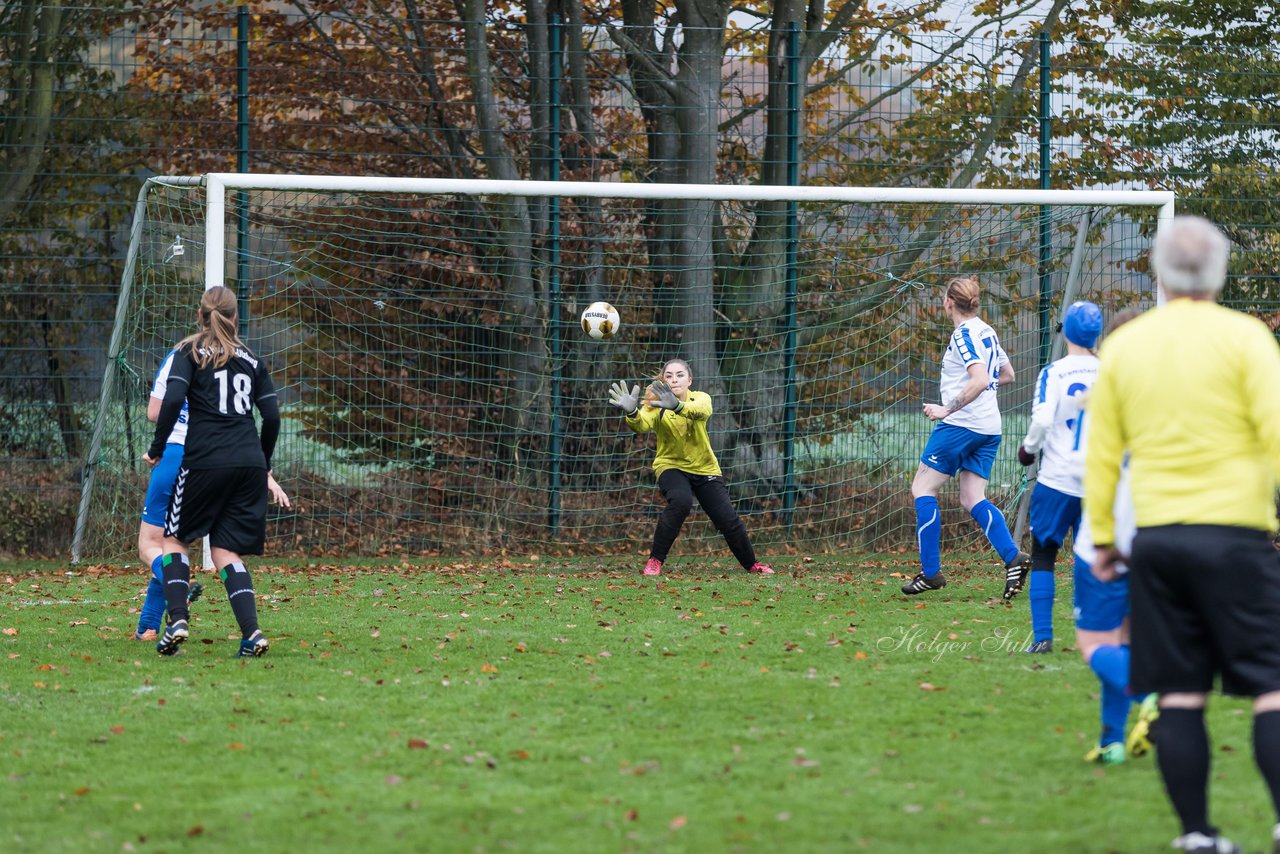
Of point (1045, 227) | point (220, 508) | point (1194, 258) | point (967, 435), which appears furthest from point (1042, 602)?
point (1045, 227)

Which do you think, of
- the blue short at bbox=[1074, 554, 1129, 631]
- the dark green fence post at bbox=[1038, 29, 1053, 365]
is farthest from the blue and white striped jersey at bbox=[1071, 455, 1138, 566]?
the dark green fence post at bbox=[1038, 29, 1053, 365]

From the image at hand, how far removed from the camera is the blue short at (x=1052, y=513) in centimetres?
609

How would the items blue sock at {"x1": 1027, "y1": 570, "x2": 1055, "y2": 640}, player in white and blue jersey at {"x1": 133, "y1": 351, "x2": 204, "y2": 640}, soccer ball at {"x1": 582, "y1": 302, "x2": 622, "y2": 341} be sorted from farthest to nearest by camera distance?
soccer ball at {"x1": 582, "y1": 302, "x2": 622, "y2": 341} → player in white and blue jersey at {"x1": 133, "y1": 351, "x2": 204, "y2": 640} → blue sock at {"x1": 1027, "y1": 570, "x2": 1055, "y2": 640}

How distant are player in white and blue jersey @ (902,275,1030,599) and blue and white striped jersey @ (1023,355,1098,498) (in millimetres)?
2105

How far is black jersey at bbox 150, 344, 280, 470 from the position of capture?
6.79 meters

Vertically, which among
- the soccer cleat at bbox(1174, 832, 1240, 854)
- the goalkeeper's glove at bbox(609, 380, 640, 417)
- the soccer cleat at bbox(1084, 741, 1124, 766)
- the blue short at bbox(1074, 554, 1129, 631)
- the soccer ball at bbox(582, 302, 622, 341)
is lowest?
the soccer cleat at bbox(1084, 741, 1124, 766)

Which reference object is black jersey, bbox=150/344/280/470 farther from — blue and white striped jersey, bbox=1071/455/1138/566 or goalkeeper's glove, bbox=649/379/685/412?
blue and white striped jersey, bbox=1071/455/1138/566

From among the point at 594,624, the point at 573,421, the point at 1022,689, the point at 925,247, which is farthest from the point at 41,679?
the point at 925,247

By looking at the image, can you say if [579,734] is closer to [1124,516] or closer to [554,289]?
[1124,516]

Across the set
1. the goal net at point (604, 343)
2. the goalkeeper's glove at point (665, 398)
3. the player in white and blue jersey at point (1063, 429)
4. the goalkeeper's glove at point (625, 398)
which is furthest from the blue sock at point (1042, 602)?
the goal net at point (604, 343)

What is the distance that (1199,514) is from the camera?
3.70 metres

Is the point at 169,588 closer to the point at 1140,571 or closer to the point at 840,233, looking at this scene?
the point at 1140,571

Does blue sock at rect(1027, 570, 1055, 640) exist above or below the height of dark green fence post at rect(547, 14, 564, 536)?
below

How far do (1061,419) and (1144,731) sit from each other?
5.99 ft
